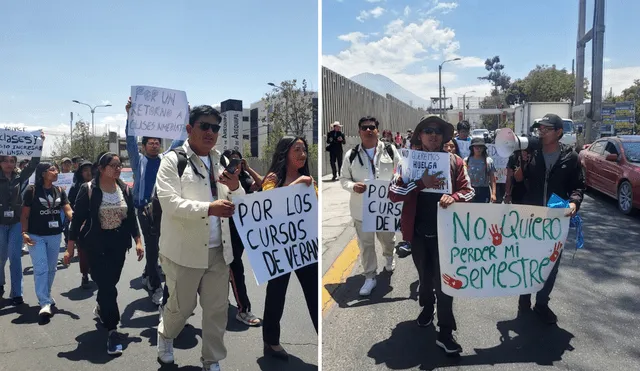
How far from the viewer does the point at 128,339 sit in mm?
4625

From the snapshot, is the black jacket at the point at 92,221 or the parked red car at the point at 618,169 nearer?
the black jacket at the point at 92,221

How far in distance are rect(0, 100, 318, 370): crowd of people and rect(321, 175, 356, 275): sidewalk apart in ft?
6.17

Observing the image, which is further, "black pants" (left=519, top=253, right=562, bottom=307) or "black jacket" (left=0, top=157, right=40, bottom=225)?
"black jacket" (left=0, top=157, right=40, bottom=225)

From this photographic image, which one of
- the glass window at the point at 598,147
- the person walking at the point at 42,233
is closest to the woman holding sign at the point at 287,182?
the person walking at the point at 42,233

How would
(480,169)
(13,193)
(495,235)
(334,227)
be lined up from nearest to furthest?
(495,235)
(13,193)
(480,169)
(334,227)

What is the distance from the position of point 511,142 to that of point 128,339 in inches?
146

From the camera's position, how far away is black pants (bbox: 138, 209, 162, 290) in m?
5.39

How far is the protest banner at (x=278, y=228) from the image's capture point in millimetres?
3609

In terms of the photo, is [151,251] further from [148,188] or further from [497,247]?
[497,247]

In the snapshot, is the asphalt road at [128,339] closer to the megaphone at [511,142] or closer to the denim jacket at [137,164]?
the denim jacket at [137,164]

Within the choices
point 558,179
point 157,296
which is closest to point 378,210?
point 558,179

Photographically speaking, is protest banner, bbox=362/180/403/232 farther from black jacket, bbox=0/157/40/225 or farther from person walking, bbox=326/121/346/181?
person walking, bbox=326/121/346/181

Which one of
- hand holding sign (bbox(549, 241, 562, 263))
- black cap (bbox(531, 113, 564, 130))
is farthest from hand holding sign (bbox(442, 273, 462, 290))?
black cap (bbox(531, 113, 564, 130))

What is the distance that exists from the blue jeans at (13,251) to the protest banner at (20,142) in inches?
34.4
